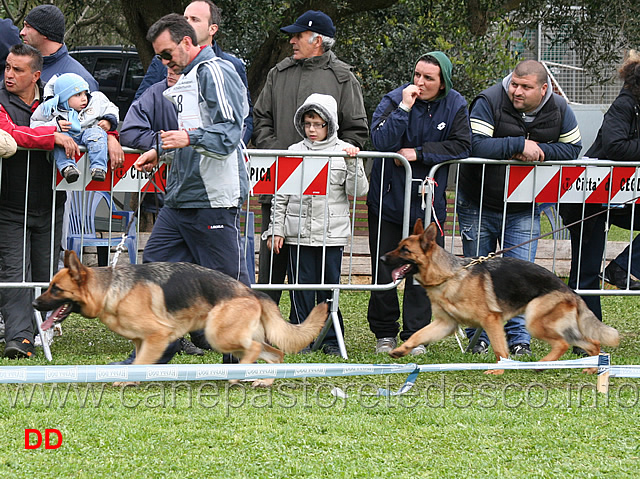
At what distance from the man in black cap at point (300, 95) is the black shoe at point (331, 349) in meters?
0.66

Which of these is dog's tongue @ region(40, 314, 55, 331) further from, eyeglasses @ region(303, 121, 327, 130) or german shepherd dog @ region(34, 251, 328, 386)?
eyeglasses @ region(303, 121, 327, 130)

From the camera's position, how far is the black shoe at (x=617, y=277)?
24.6 ft

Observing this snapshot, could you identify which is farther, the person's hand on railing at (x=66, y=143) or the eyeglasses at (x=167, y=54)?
the person's hand on railing at (x=66, y=143)

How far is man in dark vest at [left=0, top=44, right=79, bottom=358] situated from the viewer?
6383mm

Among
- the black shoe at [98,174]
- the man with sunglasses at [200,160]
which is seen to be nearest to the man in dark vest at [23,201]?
the black shoe at [98,174]

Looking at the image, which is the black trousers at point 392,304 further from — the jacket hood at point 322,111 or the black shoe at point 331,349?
the jacket hood at point 322,111

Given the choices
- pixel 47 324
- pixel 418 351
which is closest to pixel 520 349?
pixel 418 351

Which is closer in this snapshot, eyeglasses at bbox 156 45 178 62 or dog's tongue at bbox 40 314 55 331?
dog's tongue at bbox 40 314 55 331

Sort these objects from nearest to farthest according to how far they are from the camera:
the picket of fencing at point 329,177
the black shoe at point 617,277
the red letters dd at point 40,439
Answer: the red letters dd at point 40,439 < the picket of fencing at point 329,177 < the black shoe at point 617,277

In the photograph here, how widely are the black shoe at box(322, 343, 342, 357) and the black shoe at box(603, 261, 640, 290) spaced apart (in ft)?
7.79

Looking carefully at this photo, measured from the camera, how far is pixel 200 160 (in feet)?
18.7

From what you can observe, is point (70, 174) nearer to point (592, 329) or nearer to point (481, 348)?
point (481, 348)

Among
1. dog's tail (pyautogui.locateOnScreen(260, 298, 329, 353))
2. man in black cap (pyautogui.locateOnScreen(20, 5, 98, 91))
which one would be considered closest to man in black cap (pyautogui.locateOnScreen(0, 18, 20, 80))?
man in black cap (pyautogui.locateOnScreen(20, 5, 98, 91))

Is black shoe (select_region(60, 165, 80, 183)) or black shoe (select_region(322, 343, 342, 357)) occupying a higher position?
black shoe (select_region(60, 165, 80, 183))
